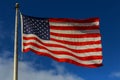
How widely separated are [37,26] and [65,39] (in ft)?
6.05

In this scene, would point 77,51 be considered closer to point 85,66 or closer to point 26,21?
point 85,66

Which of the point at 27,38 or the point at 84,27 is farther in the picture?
the point at 84,27

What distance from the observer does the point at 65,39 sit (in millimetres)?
29297

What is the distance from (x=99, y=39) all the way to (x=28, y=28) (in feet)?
13.8

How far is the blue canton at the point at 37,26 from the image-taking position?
2813cm

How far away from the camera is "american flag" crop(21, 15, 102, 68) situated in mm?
28031

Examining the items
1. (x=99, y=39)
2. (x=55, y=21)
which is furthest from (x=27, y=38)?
(x=99, y=39)

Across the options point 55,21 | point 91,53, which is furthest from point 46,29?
point 91,53

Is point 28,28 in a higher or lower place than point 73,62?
higher

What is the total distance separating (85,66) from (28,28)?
3884 millimetres

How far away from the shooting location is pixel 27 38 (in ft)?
91.2

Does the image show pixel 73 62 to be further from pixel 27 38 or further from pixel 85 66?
pixel 27 38

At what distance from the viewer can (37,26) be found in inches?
1130

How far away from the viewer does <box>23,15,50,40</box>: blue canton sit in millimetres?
28128
